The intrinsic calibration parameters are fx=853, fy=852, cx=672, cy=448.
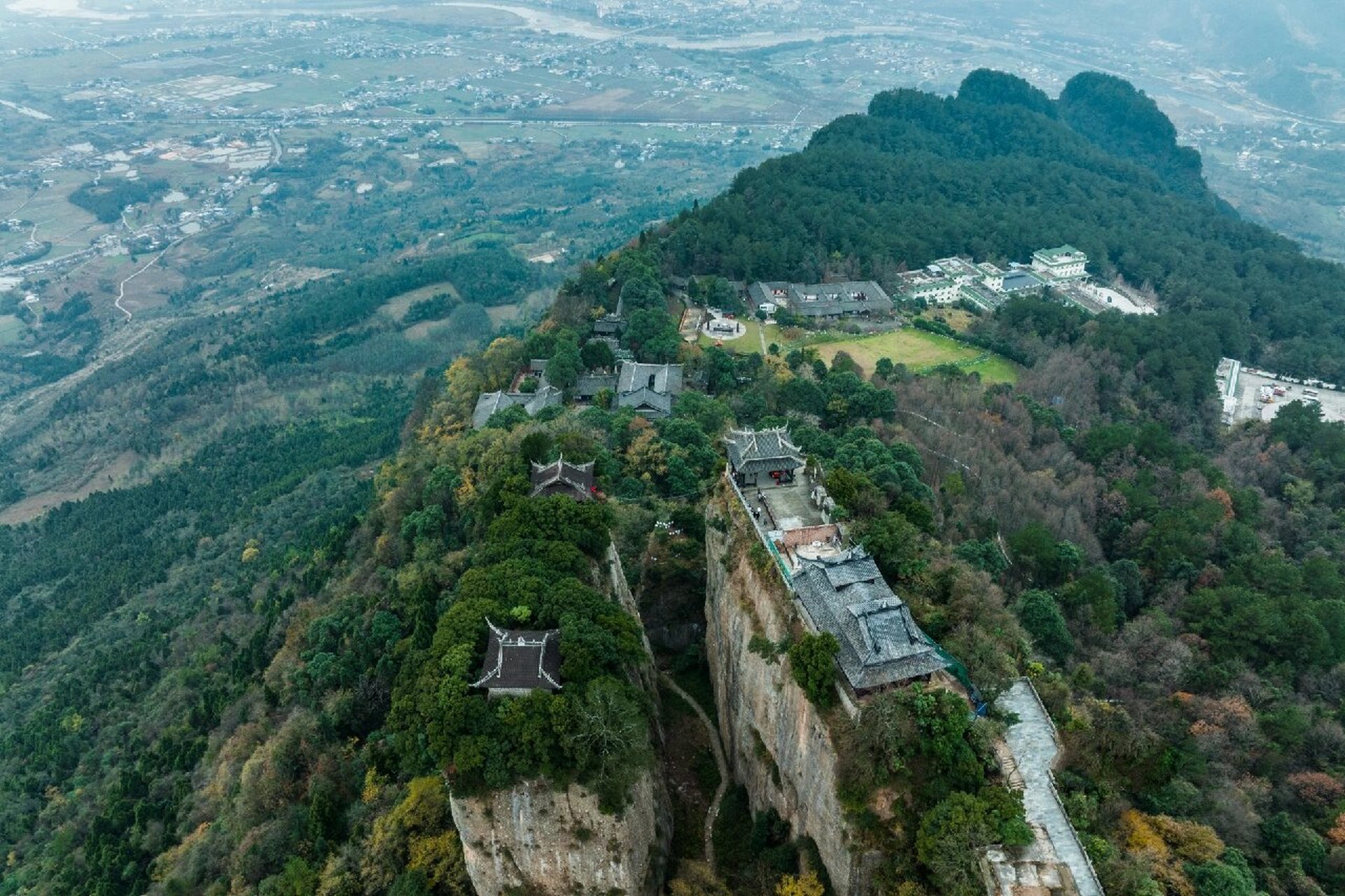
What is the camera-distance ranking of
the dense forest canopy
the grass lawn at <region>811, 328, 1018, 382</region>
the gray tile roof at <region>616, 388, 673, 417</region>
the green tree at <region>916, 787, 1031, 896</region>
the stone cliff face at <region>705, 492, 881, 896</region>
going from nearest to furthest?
the green tree at <region>916, 787, 1031, 896</region>, the stone cliff face at <region>705, 492, 881, 896</region>, the gray tile roof at <region>616, 388, 673, 417</region>, the grass lawn at <region>811, 328, 1018, 382</region>, the dense forest canopy

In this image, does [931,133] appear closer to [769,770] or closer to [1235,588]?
[1235,588]

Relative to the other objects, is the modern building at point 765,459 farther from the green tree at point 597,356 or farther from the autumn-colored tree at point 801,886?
the green tree at point 597,356

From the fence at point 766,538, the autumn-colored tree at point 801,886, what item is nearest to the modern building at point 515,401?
the fence at point 766,538

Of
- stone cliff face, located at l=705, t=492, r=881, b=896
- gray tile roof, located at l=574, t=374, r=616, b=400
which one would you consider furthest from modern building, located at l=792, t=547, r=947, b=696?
gray tile roof, located at l=574, t=374, r=616, b=400

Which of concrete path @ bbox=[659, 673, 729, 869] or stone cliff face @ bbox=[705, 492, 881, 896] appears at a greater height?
stone cliff face @ bbox=[705, 492, 881, 896]

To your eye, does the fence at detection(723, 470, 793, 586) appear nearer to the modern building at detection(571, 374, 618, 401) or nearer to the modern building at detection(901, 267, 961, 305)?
the modern building at detection(571, 374, 618, 401)

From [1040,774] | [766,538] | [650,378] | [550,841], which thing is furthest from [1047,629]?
[650,378]
